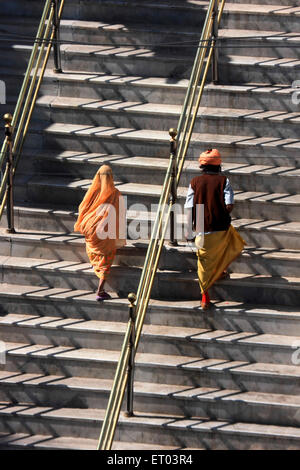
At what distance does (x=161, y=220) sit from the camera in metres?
15.0

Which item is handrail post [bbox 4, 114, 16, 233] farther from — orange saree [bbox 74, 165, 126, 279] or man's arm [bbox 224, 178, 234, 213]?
man's arm [bbox 224, 178, 234, 213]

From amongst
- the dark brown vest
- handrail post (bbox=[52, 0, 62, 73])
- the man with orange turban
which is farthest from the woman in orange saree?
handrail post (bbox=[52, 0, 62, 73])

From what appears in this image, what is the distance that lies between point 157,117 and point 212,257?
240 cm

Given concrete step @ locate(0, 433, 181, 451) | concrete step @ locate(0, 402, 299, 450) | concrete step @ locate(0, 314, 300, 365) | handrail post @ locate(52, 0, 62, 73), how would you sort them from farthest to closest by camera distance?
handrail post @ locate(52, 0, 62, 73) → concrete step @ locate(0, 314, 300, 365) → concrete step @ locate(0, 433, 181, 451) → concrete step @ locate(0, 402, 299, 450)

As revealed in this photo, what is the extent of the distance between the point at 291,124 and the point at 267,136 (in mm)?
300

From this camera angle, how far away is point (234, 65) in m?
16.6

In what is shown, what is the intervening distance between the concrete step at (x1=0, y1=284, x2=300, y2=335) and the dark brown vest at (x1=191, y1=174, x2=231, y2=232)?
2.74 ft

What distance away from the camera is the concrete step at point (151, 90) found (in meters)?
16.3

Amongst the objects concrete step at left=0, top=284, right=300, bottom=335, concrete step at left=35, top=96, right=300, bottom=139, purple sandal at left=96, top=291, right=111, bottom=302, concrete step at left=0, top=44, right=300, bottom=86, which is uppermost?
concrete step at left=0, top=44, right=300, bottom=86

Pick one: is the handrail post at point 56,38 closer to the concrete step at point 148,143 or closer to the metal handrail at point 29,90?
the metal handrail at point 29,90

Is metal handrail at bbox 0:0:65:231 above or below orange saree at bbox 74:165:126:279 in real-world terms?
above

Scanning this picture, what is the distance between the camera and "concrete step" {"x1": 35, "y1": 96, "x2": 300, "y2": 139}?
16.1 meters

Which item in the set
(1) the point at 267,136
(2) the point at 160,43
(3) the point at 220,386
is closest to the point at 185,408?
(3) the point at 220,386
